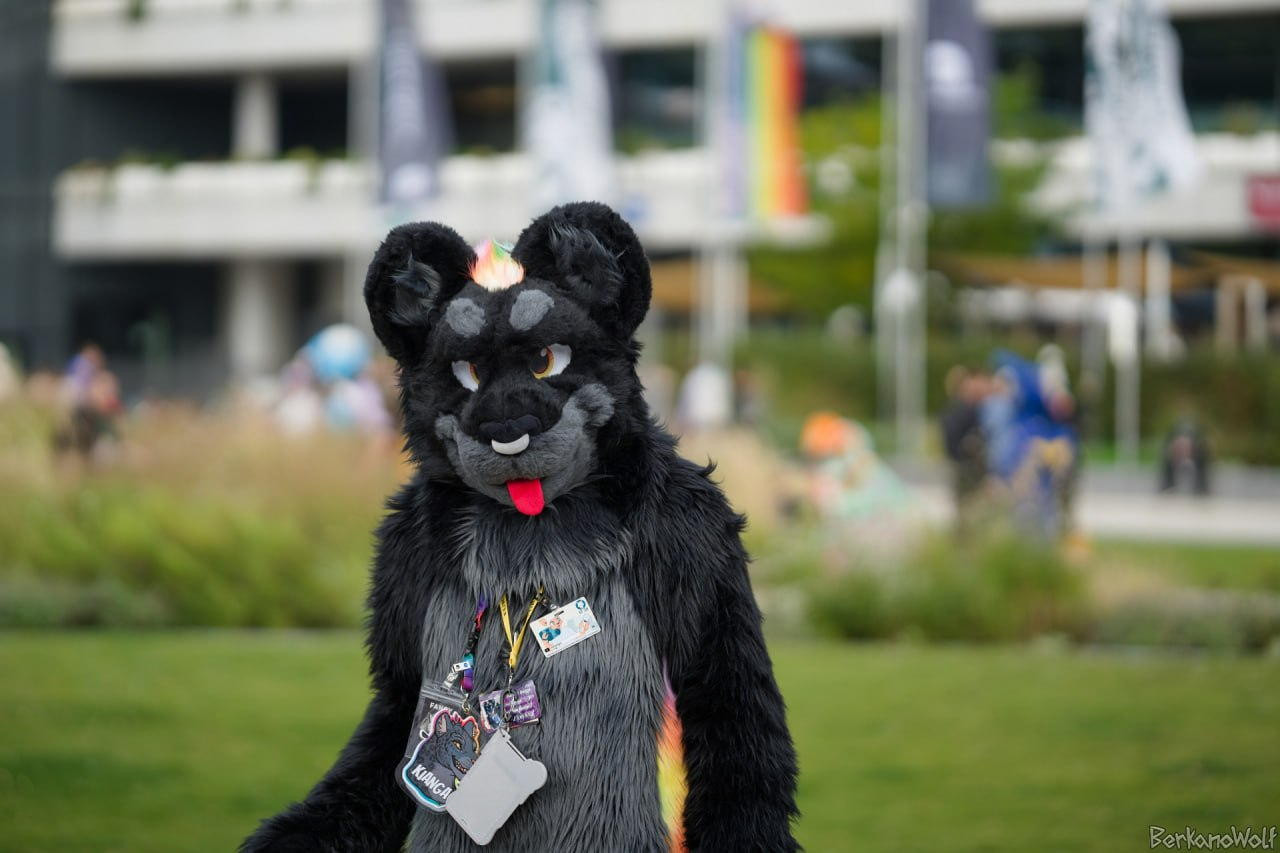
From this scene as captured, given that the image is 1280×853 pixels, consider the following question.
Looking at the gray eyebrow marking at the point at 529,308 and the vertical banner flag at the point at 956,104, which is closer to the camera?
the gray eyebrow marking at the point at 529,308

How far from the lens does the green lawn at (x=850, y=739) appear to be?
642cm

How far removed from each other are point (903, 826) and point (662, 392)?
18.7m

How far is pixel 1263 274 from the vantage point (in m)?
31.2

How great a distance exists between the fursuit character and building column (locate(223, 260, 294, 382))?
1569 inches

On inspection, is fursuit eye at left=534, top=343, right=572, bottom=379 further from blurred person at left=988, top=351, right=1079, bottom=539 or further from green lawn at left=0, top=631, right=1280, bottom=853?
blurred person at left=988, top=351, right=1079, bottom=539

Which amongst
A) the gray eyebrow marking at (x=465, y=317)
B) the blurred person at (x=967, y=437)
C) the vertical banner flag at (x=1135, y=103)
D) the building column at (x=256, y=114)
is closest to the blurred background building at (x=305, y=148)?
the building column at (x=256, y=114)

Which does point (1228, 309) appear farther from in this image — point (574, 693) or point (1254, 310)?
point (574, 693)

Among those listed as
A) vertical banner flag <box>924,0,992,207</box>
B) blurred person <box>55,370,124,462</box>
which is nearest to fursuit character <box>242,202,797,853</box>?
blurred person <box>55,370,124,462</box>

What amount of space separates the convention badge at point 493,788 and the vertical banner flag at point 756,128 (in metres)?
21.6

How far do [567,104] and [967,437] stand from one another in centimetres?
905

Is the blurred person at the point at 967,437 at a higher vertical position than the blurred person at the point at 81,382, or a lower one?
lower

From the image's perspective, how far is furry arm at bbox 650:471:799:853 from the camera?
2988mm

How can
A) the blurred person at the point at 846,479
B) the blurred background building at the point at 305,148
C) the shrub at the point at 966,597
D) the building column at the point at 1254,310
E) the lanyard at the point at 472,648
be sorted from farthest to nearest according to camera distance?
the blurred background building at the point at 305,148, the building column at the point at 1254,310, the blurred person at the point at 846,479, the shrub at the point at 966,597, the lanyard at the point at 472,648

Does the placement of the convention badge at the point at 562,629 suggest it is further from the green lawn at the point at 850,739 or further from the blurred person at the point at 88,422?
the blurred person at the point at 88,422
